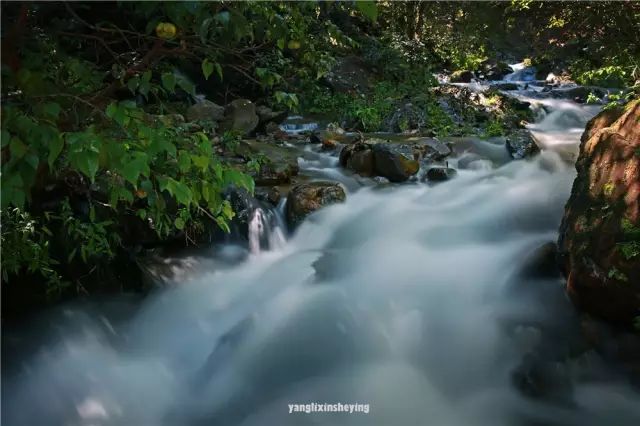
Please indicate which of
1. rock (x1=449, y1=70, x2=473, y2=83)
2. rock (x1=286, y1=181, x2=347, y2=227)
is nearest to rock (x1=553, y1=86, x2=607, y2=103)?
rock (x1=449, y1=70, x2=473, y2=83)

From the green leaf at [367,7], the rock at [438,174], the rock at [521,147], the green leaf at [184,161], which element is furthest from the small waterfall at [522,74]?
the green leaf at [184,161]

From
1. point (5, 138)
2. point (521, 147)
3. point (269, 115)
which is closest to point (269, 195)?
point (269, 115)

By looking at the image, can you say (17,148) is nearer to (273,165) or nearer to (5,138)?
(5,138)

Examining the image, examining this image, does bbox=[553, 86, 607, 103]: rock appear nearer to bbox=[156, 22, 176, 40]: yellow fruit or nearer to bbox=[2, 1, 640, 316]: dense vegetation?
bbox=[2, 1, 640, 316]: dense vegetation

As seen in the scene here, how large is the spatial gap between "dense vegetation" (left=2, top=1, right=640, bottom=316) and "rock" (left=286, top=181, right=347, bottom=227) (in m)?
1.12

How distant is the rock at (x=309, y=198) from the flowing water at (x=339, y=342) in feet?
0.66

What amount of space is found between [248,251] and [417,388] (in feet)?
8.35

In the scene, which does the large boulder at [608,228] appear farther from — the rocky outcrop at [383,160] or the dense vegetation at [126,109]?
the rocky outcrop at [383,160]

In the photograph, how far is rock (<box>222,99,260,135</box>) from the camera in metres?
9.79

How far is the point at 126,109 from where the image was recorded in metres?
1.75

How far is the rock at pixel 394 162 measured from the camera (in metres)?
7.59

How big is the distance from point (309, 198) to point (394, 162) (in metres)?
1.89

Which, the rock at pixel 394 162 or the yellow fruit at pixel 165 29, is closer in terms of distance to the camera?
the yellow fruit at pixel 165 29

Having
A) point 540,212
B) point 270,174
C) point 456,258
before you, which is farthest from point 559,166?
point 270,174
